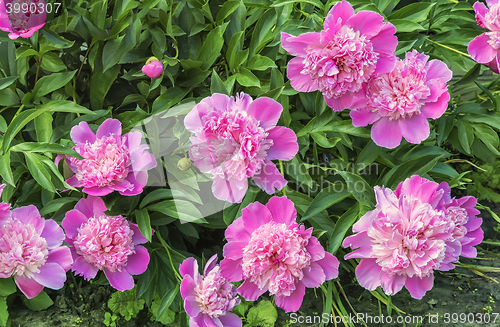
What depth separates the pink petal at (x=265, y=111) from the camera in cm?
81

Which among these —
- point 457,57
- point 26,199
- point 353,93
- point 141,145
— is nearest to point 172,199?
point 141,145

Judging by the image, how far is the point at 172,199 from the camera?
1038 millimetres

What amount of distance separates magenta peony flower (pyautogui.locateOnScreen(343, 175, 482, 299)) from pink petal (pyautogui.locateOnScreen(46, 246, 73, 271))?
25.4 inches

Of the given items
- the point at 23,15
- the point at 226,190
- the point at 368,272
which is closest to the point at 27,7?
the point at 23,15

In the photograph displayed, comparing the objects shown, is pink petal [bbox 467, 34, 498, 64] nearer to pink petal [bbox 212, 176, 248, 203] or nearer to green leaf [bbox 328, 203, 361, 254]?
green leaf [bbox 328, 203, 361, 254]

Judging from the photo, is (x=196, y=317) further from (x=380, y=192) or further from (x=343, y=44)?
(x=343, y=44)

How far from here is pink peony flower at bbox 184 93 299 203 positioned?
2.52 feet

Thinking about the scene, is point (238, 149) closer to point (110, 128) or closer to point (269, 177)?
point (269, 177)

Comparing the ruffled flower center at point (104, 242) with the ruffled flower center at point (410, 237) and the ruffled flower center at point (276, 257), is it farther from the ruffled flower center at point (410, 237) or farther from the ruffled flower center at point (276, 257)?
the ruffled flower center at point (410, 237)

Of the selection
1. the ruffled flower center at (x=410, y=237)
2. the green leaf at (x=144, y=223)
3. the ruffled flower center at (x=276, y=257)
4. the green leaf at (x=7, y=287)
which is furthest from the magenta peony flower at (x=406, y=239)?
the green leaf at (x=7, y=287)

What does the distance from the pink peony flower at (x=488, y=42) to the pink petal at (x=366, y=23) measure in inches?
13.1

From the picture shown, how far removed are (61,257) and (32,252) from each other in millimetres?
63

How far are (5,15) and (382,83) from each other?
0.92 meters

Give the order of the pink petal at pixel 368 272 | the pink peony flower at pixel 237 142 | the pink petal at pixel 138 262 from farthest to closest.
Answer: the pink petal at pixel 138 262
the pink petal at pixel 368 272
the pink peony flower at pixel 237 142
